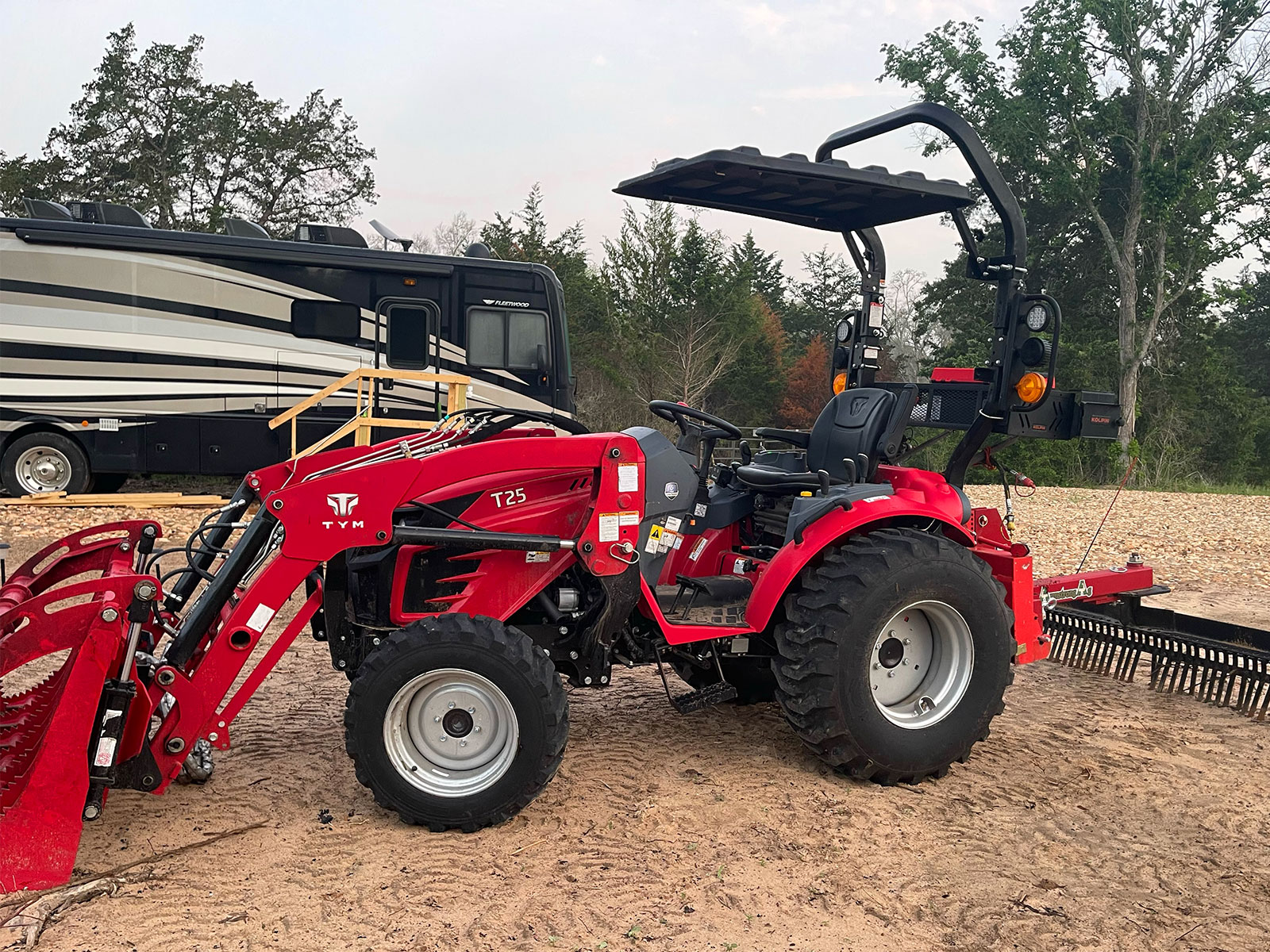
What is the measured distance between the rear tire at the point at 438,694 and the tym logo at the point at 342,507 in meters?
0.41

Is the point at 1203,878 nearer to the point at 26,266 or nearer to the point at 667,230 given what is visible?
the point at 26,266

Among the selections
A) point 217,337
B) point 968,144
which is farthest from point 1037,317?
point 217,337

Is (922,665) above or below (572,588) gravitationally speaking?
below

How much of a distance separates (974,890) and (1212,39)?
26.2 meters

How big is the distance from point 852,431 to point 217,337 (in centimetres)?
910

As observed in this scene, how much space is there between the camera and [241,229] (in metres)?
12.2

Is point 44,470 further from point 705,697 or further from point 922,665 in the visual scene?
point 922,665

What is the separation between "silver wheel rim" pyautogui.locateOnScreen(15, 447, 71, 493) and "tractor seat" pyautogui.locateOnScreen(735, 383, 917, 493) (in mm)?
9525

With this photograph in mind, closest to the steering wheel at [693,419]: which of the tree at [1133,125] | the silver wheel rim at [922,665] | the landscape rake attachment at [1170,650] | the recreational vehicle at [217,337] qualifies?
the silver wheel rim at [922,665]

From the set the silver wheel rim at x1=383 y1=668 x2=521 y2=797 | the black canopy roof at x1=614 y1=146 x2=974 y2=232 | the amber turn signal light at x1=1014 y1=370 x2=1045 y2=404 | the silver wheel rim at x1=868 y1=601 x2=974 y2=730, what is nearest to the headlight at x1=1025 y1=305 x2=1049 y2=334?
the amber turn signal light at x1=1014 y1=370 x2=1045 y2=404

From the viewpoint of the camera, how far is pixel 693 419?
4.36 meters

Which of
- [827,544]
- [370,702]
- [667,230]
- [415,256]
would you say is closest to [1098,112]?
[667,230]

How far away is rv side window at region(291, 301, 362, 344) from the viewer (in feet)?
39.0

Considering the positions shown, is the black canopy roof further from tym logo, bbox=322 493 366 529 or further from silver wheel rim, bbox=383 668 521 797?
silver wheel rim, bbox=383 668 521 797
